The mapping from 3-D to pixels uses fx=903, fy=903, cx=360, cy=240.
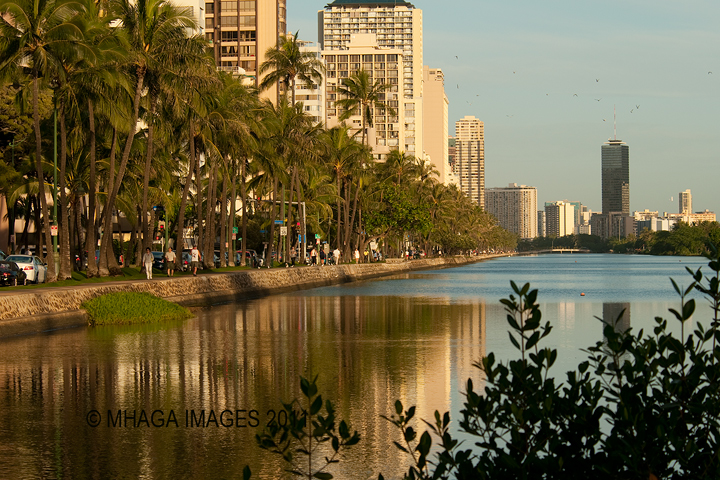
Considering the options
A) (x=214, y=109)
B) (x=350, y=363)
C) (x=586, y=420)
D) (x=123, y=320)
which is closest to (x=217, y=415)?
(x=350, y=363)

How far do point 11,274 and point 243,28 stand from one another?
11028 centimetres

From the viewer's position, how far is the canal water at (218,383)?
849cm

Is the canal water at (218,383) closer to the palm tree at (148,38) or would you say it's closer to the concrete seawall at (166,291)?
the concrete seawall at (166,291)

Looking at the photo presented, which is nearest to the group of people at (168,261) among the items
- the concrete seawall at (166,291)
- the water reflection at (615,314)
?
the concrete seawall at (166,291)

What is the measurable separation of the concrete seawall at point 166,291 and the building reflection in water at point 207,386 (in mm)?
1044

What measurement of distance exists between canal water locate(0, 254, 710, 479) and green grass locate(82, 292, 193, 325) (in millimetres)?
1073

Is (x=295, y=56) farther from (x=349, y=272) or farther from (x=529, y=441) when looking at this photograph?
(x=529, y=441)

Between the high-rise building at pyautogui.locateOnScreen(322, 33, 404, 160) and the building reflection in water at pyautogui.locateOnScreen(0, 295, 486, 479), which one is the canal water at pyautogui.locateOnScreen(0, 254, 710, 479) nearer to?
the building reflection in water at pyautogui.locateOnScreen(0, 295, 486, 479)

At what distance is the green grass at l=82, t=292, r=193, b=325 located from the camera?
2520 centimetres

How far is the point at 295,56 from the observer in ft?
227

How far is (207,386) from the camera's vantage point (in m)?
13.0

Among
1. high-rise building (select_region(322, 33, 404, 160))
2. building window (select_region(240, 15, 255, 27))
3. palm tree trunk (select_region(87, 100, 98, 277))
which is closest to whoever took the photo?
palm tree trunk (select_region(87, 100, 98, 277))

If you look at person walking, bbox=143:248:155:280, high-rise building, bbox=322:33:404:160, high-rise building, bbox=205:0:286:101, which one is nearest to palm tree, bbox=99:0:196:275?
person walking, bbox=143:248:155:280

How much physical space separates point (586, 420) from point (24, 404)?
8.45 meters
